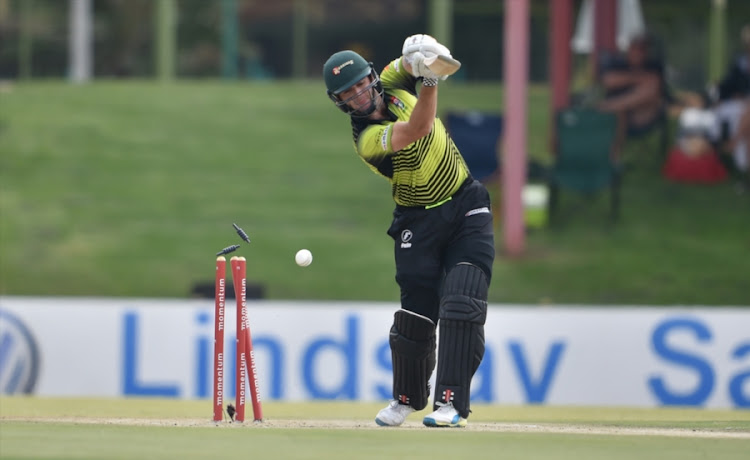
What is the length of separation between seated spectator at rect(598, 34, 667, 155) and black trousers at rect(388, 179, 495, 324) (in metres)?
10.7

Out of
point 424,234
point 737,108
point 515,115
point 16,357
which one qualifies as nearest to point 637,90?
point 737,108

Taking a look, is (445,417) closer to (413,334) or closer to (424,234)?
(413,334)

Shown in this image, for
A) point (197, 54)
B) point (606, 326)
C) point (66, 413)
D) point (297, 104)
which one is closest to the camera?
point (66, 413)

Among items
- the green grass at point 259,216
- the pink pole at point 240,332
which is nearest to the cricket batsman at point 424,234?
the pink pole at point 240,332

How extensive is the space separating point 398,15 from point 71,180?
7436 mm

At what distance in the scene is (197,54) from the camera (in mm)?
24000

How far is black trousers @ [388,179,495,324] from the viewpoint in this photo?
6793 mm

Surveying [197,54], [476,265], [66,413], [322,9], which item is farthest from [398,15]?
[476,265]

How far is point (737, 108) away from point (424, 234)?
10883mm

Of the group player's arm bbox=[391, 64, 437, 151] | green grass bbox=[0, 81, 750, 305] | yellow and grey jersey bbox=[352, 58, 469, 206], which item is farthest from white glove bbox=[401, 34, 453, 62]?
green grass bbox=[0, 81, 750, 305]

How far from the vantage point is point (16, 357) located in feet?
38.5

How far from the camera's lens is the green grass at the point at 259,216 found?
14703 mm

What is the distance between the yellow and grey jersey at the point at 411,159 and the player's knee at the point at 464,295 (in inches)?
15.4

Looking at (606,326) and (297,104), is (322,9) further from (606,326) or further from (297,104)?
(606,326)
